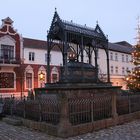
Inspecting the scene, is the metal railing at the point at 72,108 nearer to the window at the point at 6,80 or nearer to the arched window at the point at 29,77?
the window at the point at 6,80

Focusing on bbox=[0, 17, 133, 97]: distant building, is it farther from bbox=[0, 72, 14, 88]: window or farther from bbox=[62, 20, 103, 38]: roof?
bbox=[62, 20, 103, 38]: roof

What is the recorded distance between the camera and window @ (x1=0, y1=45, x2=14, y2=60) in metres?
37.8

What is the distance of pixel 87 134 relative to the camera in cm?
1106

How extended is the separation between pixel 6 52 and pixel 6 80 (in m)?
3.99

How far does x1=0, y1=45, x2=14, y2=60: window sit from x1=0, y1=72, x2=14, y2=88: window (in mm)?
2316

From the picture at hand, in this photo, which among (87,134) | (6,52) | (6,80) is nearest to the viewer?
(87,134)

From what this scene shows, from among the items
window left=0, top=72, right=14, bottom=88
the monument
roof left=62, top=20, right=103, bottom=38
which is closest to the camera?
the monument

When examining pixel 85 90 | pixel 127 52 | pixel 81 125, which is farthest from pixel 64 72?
pixel 127 52

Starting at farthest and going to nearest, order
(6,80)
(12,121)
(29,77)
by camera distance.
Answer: (29,77)
(6,80)
(12,121)

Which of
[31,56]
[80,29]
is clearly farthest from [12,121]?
[31,56]

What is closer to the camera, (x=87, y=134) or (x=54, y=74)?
(x=87, y=134)

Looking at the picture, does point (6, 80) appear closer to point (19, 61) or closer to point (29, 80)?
point (19, 61)

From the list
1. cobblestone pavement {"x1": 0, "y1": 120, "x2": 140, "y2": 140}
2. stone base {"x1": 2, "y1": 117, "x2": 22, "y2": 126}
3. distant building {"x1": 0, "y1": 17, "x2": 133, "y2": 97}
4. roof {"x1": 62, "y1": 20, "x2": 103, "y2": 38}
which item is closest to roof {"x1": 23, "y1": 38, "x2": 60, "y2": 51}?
distant building {"x1": 0, "y1": 17, "x2": 133, "y2": 97}

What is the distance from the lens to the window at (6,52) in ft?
124
